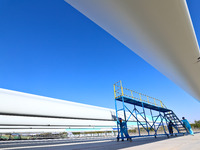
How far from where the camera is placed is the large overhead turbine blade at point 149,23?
3.60 feet

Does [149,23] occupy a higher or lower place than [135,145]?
higher

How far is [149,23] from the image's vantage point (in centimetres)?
124

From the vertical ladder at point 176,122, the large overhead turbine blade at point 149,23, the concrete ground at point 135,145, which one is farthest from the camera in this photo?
the vertical ladder at point 176,122

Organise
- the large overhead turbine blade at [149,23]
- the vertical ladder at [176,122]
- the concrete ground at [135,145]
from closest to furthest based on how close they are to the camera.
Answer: the large overhead turbine blade at [149,23] → the concrete ground at [135,145] → the vertical ladder at [176,122]

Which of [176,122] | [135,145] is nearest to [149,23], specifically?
[135,145]

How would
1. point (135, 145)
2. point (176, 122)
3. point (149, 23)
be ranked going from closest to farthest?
point (149, 23)
point (135, 145)
point (176, 122)

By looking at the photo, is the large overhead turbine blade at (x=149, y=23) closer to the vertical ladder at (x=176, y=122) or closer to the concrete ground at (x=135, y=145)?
the concrete ground at (x=135, y=145)

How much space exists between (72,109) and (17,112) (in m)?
5.03

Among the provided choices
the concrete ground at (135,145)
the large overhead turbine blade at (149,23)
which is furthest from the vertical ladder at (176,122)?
the large overhead turbine blade at (149,23)

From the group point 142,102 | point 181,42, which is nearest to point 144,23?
point 181,42

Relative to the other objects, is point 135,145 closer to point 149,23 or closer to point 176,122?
point 149,23

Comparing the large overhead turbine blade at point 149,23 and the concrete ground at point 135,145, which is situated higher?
the large overhead turbine blade at point 149,23

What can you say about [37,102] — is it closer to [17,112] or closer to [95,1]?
[17,112]

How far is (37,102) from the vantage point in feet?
35.3
